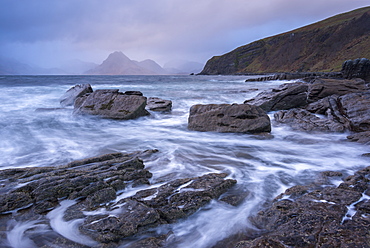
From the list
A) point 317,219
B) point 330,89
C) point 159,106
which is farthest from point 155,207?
point 330,89

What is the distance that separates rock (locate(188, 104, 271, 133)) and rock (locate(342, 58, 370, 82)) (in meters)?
24.2

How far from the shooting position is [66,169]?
4.08 m

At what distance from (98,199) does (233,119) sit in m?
5.48

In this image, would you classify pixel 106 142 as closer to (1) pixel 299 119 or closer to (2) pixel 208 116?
(2) pixel 208 116

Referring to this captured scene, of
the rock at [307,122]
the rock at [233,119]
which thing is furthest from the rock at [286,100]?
the rock at [233,119]

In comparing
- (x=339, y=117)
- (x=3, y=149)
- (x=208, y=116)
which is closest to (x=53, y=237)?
(x=3, y=149)

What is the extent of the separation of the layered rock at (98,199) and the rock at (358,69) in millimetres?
28751

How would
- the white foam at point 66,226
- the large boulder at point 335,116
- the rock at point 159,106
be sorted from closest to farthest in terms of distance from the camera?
the white foam at point 66,226 → the large boulder at point 335,116 → the rock at point 159,106

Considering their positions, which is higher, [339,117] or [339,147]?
[339,117]

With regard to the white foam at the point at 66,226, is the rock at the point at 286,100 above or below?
above

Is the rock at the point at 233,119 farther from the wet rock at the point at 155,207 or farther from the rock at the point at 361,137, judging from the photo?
the wet rock at the point at 155,207

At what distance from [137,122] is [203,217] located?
7157mm

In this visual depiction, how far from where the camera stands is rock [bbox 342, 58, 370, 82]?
958 inches

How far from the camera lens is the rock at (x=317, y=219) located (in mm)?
2215
